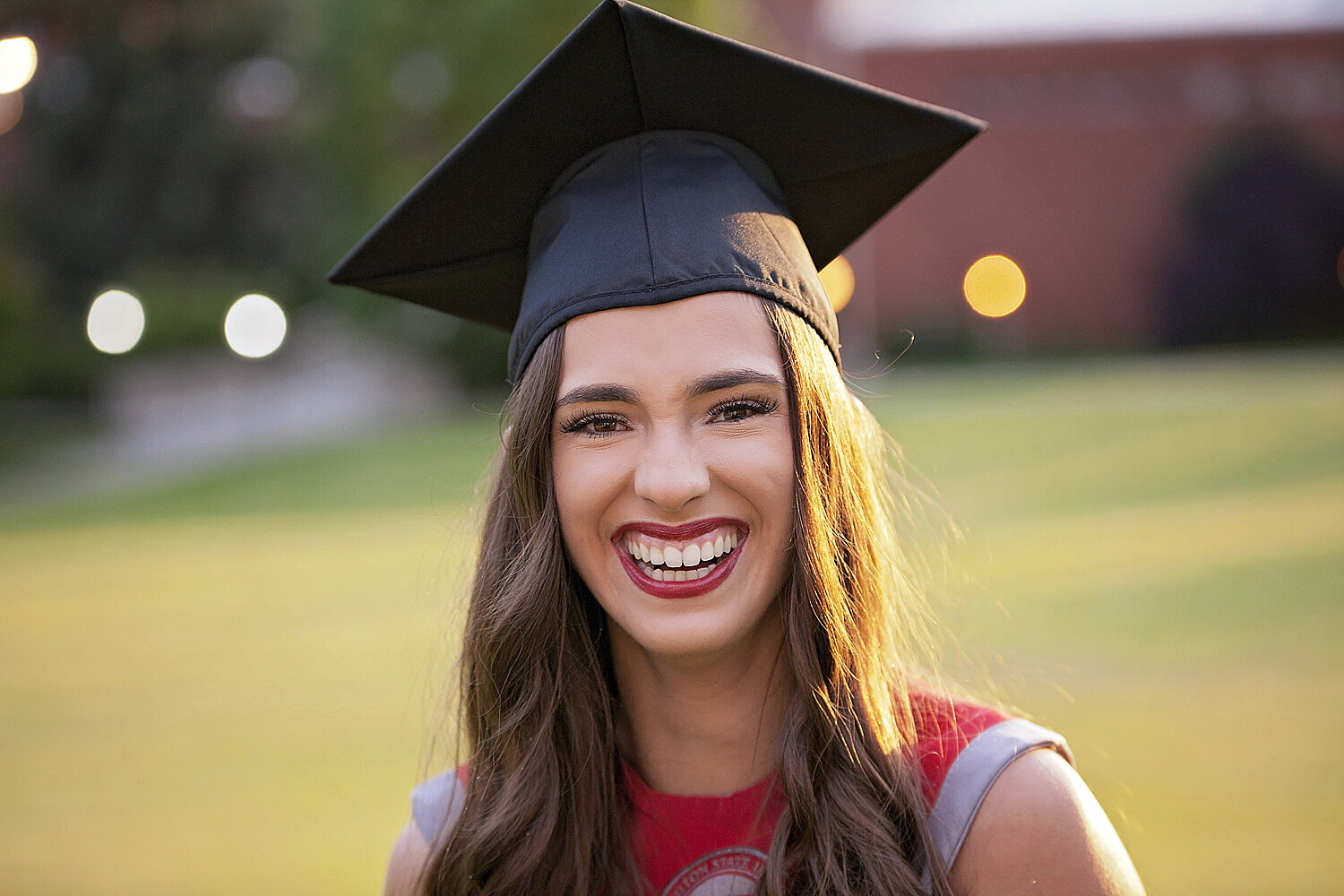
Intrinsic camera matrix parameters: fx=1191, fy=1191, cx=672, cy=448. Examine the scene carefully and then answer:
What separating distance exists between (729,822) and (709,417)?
0.74 metres

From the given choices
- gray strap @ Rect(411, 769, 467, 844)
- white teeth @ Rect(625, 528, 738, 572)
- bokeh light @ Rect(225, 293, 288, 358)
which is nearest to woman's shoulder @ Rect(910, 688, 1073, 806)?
white teeth @ Rect(625, 528, 738, 572)

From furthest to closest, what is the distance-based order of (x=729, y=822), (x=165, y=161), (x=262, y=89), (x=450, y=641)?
(x=262, y=89) → (x=165, y=161) → (x=450, y=641) → (x=729, y=822)

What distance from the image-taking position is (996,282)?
3347cm

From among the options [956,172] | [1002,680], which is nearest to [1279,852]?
[1002,680]

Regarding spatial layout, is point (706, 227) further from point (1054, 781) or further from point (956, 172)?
point (956, 172)

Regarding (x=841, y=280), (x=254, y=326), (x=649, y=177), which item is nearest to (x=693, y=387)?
(x=649, y=177)

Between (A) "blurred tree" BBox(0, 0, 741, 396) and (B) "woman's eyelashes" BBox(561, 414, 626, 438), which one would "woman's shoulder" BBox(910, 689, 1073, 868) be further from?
(A) "blurred tree" BBox(0, 0, 741, 396)

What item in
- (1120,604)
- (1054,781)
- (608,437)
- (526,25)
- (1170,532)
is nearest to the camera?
(1054,781)

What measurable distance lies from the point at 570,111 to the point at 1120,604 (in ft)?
27.1

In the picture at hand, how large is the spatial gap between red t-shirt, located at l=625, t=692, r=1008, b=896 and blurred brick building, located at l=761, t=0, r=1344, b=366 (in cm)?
2938

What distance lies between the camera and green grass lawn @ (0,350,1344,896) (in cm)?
600

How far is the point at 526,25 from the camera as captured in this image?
25.1m

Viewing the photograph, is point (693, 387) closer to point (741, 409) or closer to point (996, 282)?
point (741, 409)

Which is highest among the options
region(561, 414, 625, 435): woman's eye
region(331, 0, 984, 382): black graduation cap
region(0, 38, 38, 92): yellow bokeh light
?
region(0, 38, 38, 92): yellow bokeh light
